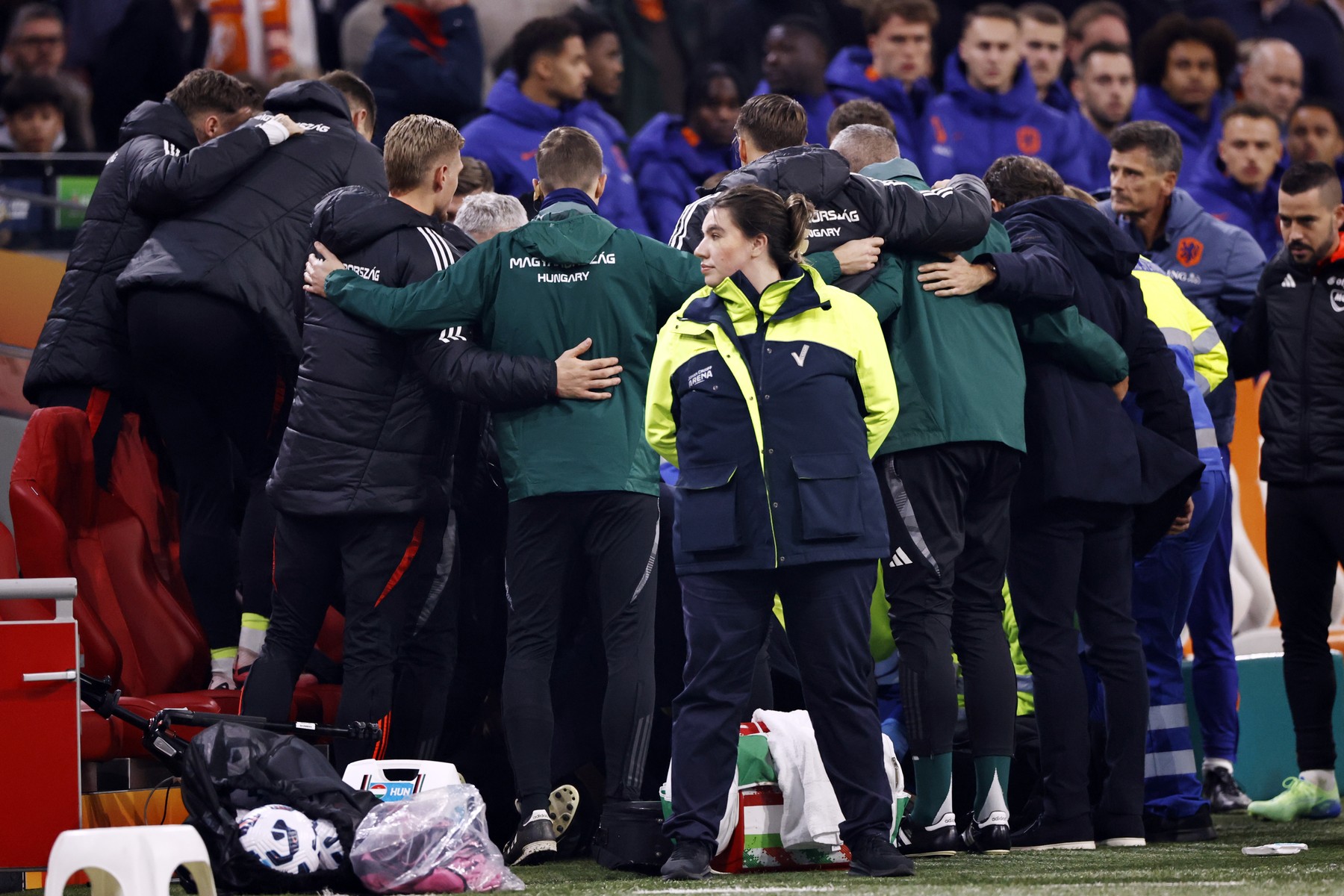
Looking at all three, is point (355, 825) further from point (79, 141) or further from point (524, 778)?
point (79, 141)

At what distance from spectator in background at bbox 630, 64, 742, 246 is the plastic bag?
5.44 m

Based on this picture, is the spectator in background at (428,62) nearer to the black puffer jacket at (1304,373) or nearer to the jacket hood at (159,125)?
the jacket hood at (159,125)

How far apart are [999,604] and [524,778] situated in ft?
5.04

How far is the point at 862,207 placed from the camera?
572 cm

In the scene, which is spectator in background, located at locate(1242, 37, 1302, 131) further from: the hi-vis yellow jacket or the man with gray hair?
the hi-vis yellow jacket

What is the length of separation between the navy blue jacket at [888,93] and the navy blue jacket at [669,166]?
39.3 inches

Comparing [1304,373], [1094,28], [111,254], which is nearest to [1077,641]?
[1304,373]

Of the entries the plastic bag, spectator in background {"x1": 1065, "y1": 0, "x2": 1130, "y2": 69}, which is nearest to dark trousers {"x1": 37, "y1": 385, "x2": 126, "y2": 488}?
the plastic bag

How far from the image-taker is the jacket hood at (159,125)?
6.67 m

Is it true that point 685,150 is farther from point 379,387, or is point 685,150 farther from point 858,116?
point 379,387

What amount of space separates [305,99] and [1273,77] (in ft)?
26.1

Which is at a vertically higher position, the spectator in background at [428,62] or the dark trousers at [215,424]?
the spectator in background at [428,62]

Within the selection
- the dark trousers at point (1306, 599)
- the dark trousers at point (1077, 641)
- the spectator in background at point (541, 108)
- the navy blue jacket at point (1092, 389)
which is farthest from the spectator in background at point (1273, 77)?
the dark trousers at point (1077, 641)

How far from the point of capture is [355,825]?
494 centimetres
